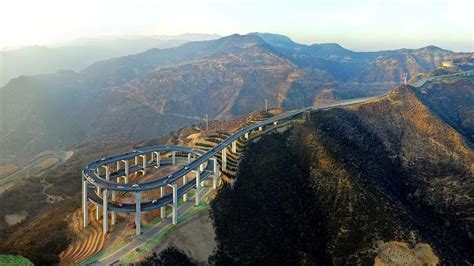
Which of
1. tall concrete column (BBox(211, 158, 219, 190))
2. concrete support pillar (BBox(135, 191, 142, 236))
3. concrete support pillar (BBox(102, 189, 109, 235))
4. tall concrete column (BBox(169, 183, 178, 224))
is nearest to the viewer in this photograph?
concrete support pillar (BBox(135, 191, 142, 236))

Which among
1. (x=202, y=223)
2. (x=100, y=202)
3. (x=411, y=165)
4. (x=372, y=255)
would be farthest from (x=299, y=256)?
(x=411, y=165)

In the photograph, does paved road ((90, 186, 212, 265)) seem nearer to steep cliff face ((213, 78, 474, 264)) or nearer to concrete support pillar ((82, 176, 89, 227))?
steep cliff face ((213, 78, 474, 264))

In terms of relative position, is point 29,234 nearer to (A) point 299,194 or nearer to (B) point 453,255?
(A) point 299,194

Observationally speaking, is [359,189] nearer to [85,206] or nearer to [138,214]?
[138,214]

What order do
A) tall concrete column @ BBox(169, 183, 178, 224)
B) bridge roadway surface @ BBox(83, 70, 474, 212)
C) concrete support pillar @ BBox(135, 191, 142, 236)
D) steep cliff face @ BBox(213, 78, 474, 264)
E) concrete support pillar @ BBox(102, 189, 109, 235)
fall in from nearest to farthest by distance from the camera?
1. concrete support pillar @ BBox(135, 191, 142, 236)
2. concrete support pillar @ BBox(102, 189, 109, 235)
3. bridge roadway surface @ BBox(83, 70, 474, 212)
4. tall concrete column @ BBox(169, 183, 178, 224)
5. steep cliff face @ BBox(213, 78, 474, 264)

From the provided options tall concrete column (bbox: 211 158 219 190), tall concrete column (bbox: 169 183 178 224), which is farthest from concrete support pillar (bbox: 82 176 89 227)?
tall concrete column (bbox: 211 158 219 190)

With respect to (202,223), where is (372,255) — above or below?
below

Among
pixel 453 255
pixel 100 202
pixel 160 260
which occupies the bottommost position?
pixel 453 255

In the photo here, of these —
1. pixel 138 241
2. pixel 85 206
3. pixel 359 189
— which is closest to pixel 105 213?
pixel 85 206

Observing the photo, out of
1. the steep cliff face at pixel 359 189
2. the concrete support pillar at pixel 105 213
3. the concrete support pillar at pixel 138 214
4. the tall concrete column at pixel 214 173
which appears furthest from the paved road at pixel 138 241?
the tall concrete column at pixel 214 173
